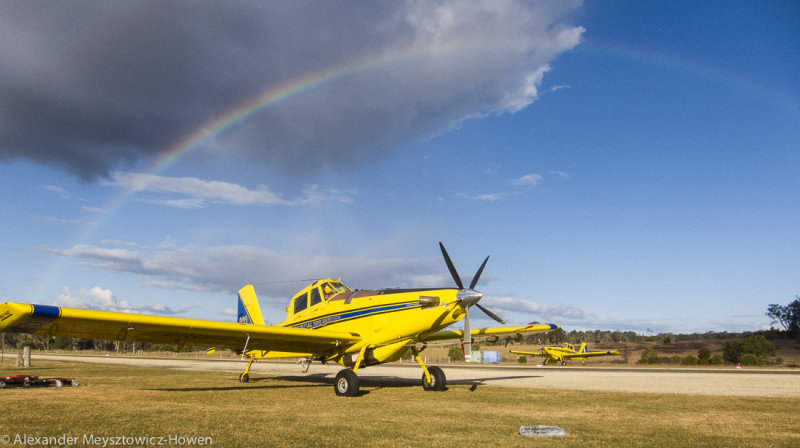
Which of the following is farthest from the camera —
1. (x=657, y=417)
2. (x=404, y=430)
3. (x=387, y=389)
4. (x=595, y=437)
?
(x=387, y=389)

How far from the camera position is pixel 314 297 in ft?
63.9

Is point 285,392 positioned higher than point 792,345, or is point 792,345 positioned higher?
point 285,392

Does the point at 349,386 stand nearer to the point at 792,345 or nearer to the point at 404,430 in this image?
the point at 404,430

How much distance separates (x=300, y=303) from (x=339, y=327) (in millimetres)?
3235

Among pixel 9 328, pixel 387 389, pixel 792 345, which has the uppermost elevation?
pixel 9 328

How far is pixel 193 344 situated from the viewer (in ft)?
53.9

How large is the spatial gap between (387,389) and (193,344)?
23.0 feet

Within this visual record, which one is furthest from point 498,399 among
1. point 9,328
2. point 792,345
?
point 792,345

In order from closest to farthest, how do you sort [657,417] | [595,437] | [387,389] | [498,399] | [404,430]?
[595,437]
[404,430]
[657,417]
[498,399]
[387,389]

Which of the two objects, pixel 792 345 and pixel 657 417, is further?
pixel 792 345

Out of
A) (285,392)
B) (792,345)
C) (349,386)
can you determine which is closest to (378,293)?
(349,386)

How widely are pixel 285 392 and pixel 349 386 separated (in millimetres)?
2905

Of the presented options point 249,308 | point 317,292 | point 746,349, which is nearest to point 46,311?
point 317,292

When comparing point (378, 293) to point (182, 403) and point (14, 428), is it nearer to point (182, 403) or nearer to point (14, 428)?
point (182, 403)
